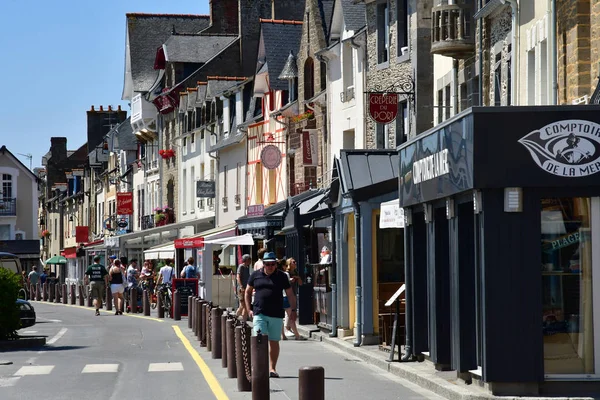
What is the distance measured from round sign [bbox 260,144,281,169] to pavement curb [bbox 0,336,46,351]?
702 inches

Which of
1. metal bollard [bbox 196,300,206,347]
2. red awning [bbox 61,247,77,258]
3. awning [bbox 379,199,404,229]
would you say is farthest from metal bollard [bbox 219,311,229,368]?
red awning [bbox 61,247,77,258]

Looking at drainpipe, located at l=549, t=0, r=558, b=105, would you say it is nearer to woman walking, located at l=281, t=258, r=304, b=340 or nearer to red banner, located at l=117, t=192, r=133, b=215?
woman walking, located at l=281, t=258, r=304, b=340

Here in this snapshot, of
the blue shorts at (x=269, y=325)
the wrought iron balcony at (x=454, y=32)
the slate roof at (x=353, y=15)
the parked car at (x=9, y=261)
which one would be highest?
the slate roof at (x=353, y=15)

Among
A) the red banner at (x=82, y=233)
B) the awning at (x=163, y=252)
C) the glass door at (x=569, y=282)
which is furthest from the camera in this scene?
the red banner at (x=82, y=233)

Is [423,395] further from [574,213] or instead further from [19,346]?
[19,346]

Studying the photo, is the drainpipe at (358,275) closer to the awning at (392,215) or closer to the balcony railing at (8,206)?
the awning at (392,215)

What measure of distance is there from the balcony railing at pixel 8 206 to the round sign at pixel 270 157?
59109 millimetres

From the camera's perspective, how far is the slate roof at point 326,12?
39406 mm

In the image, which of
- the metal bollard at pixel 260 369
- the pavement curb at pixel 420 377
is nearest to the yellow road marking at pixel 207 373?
the metal bollard at pixel 260 369

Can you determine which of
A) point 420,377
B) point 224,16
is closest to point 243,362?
point 420,377

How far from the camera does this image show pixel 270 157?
4206 centimetres

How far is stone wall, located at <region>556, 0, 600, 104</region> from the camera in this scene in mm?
18250

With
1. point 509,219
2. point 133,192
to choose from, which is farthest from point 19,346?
point 133,192

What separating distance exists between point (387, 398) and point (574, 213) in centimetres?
292
